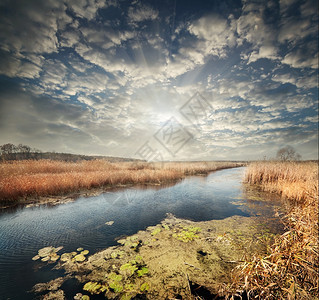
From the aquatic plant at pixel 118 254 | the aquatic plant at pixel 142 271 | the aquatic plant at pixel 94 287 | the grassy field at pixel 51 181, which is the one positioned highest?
the grassy field at pixel 51 181

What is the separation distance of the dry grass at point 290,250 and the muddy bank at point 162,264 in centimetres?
25

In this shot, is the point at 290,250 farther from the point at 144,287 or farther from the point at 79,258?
the point at 79,258

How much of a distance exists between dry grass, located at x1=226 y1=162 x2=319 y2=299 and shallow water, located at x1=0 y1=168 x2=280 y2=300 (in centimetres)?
272

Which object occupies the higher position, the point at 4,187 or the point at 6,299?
the point at 4,187

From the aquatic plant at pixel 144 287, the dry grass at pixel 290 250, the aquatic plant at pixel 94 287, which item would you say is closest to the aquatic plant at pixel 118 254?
the aquatic plant at pixel 94 287

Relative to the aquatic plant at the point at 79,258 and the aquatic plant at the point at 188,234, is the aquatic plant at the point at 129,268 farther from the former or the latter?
the aquatic plant at the point at 188,234

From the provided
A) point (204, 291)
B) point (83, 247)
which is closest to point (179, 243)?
point (204, 291)

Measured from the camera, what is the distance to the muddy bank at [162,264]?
7.63ft

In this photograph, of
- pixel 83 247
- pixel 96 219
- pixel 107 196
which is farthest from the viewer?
pixel 107 196

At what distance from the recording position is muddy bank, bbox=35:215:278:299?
2.33 meters

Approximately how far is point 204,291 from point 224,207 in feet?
17.3

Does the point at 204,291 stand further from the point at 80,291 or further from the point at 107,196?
A: the point at 107,196

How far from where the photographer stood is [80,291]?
2.32 meters

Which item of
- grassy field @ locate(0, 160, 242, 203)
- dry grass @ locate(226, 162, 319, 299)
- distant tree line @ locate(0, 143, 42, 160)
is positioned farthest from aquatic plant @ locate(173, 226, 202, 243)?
distant tree line @ locate(0, 143, 42, 160)
